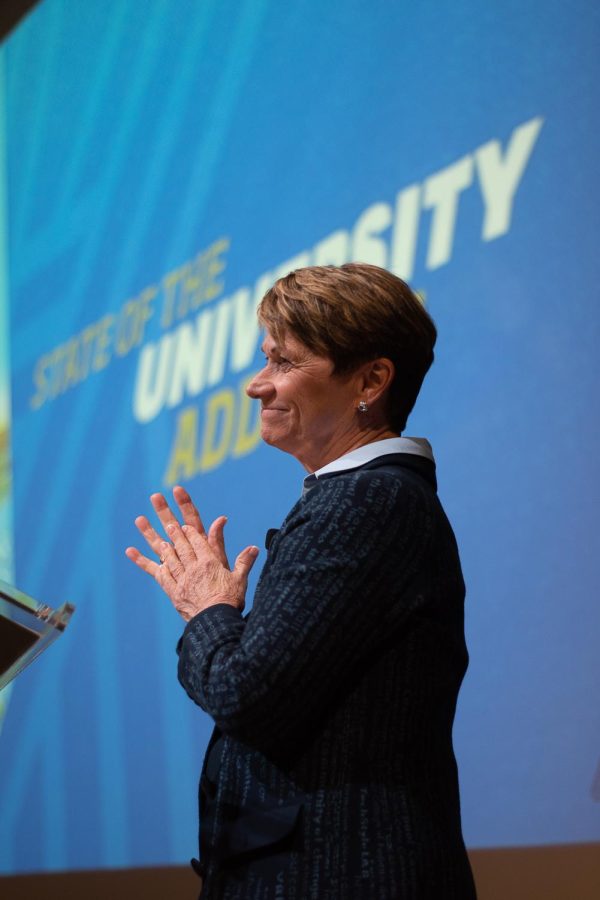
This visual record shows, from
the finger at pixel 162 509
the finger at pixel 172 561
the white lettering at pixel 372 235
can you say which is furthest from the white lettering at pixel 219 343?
the finger at pixel 172 561

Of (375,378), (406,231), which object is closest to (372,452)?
(375,378)

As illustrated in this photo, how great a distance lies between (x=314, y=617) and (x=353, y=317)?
42 centimetres

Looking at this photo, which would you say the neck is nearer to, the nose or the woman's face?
the woman's face

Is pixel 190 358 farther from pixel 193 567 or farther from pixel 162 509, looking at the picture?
pixel 193 567

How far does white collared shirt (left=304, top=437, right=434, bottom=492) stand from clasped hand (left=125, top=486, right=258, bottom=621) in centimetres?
15

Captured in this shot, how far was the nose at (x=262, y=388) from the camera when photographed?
1462 mm

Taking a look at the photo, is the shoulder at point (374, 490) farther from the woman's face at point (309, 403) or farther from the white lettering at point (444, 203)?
the white lettering at point (444, 203)

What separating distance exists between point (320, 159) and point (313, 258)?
25 cm

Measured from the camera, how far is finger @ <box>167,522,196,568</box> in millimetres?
1384

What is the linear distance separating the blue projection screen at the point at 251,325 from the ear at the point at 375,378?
0.80m

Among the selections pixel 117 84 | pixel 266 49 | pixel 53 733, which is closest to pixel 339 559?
pixel 266 49

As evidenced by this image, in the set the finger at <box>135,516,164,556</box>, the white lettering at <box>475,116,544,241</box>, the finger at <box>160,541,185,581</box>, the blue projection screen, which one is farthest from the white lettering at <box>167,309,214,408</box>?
the finger at <box>160,541,185,581</box>

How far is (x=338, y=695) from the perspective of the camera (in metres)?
1.20

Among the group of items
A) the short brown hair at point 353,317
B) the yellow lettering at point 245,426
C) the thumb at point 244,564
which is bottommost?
the thumb at point 244,564
